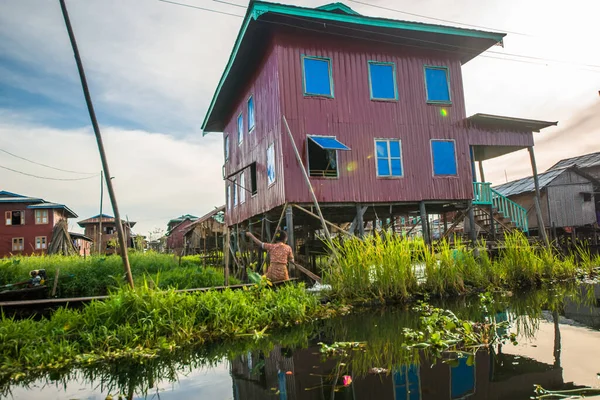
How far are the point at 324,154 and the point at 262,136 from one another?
2234 millimetres

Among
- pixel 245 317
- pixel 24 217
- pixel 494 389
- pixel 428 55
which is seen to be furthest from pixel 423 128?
pixel 24 217

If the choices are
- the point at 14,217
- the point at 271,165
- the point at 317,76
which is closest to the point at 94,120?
the point at 271,165

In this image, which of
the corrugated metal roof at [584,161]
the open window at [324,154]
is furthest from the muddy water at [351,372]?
the corrugated metal roof at [584,161]

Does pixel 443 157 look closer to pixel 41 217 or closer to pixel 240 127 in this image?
pixel 240 127

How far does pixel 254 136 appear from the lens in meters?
14.8

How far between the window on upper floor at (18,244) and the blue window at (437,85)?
36.9 metres

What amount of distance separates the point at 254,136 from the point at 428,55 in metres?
6.78

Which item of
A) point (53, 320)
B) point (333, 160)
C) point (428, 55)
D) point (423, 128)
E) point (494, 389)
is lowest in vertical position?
point (494, 389)

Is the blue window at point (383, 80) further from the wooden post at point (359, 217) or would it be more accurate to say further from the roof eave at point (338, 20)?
the wooden post at point (359, 217)

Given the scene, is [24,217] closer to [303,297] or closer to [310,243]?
[310,243]

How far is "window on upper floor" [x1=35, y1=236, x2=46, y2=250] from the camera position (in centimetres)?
3551

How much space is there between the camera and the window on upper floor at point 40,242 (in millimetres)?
35513

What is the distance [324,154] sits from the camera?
13.9 meters

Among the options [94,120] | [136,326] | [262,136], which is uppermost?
[262,136]
